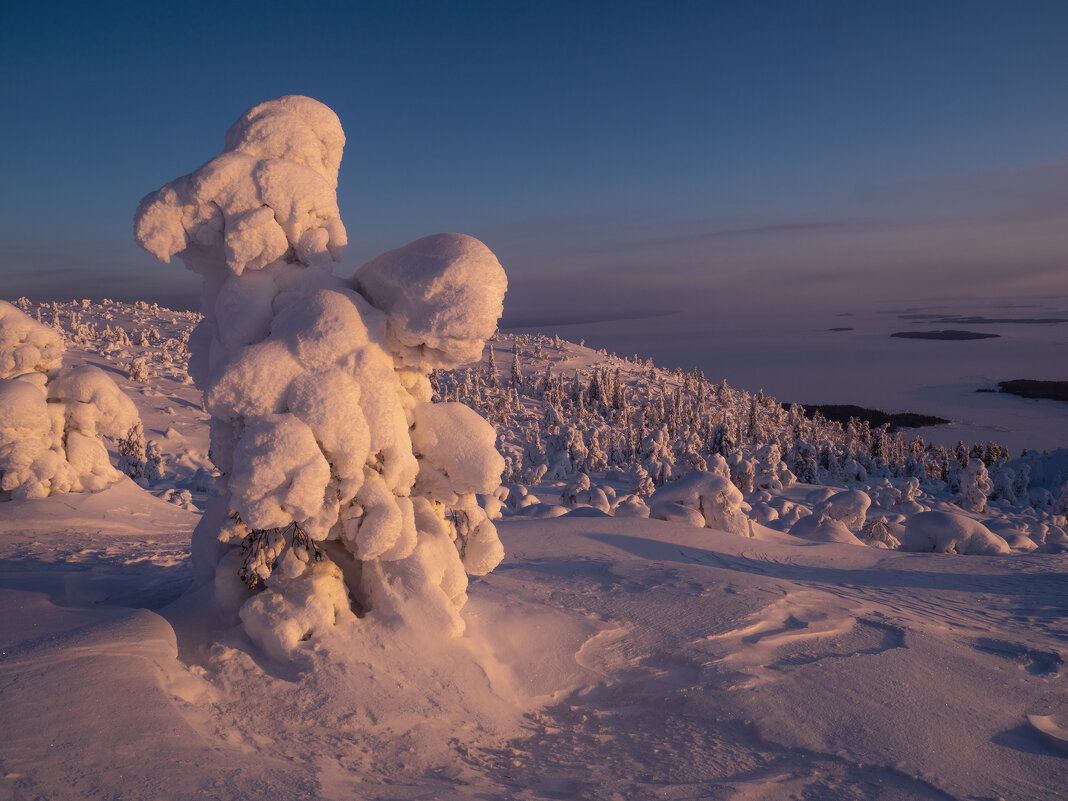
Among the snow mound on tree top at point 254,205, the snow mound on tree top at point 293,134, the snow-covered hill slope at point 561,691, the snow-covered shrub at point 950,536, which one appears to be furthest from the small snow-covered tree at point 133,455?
the snow-covered shrub at point 950,536

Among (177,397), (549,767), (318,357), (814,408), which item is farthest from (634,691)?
(814,408)

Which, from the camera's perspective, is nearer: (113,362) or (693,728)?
(693,728)

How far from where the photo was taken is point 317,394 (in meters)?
5.23

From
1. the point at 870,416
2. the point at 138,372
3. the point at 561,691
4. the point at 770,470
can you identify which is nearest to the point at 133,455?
the point at 138,372

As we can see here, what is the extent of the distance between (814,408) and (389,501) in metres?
120

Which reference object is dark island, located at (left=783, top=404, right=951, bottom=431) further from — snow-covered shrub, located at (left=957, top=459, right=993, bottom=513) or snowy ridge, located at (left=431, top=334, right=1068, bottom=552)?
snow-covered shrub, located at (left=957, top=459, right=993, bottom=513)

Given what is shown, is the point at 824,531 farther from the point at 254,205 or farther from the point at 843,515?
the point at 254,205

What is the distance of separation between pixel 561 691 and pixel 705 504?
31.9ft

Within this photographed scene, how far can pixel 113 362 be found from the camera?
49.8 metres

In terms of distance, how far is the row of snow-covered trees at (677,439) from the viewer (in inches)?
1656

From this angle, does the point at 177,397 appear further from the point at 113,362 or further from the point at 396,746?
the point at 396,746

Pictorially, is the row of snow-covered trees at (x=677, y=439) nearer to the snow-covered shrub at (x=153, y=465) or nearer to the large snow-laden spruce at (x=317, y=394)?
the large snow-laden spruce at (x=317, y=394)

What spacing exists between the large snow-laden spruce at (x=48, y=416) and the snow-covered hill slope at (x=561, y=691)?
3121mm

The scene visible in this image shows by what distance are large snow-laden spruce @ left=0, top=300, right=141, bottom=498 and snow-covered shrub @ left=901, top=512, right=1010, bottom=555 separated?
58.6 ft
